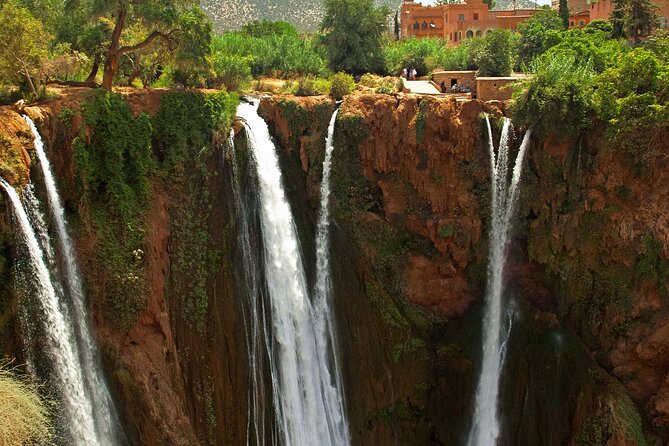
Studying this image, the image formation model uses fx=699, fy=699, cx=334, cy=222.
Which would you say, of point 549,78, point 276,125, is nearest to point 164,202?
point 276,125

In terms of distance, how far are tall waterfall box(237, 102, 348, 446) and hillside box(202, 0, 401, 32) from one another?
45214 mm

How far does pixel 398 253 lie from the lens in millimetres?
21234

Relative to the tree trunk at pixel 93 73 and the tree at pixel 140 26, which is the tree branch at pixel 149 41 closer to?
the tree at pixel 140 26

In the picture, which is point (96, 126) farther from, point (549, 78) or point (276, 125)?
point (549, 78)

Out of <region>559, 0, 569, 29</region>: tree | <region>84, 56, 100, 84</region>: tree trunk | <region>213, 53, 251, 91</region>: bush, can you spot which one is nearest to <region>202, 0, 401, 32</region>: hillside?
<region>559, 0, 569, 29</region>: tree

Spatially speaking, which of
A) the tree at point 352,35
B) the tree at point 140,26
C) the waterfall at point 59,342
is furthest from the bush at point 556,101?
the waterfall at point 59,342

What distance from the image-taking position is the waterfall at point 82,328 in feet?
50.9

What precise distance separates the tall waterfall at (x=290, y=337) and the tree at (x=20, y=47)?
223 inches

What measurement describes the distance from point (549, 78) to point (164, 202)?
11.1 m

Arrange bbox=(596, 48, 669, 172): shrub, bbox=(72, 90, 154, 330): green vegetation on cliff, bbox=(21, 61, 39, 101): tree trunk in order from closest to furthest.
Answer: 1. bbox=(72, 90, 154, 330): green vegetation on cliff
2. bbox=(21, 61, 39, 101): tree trunk
3. bbox=(596, 48, 669, 172): shrub

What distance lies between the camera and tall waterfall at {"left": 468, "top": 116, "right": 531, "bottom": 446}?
19969 millimetres

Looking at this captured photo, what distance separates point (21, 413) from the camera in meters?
13.2

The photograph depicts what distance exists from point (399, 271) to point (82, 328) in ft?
31.2

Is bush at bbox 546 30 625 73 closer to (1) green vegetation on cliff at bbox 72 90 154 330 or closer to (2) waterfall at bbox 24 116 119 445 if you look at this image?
(1) green vegetation on cliff at bbox 72 90 154 330
